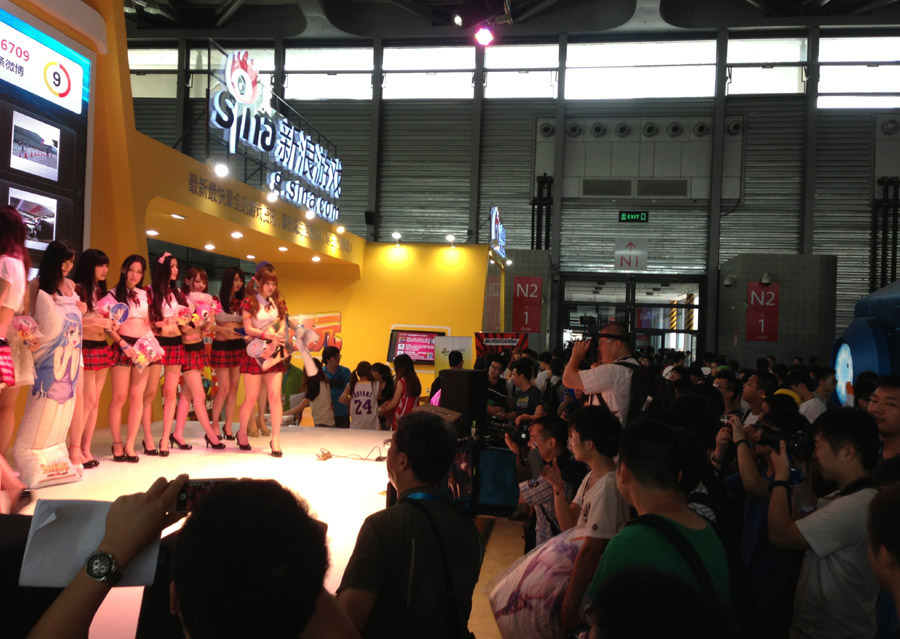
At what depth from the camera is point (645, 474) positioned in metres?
1.72

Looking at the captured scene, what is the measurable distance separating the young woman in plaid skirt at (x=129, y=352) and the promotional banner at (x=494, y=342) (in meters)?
5.55

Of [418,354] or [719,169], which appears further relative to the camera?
[719,169]

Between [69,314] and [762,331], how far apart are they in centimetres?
1296

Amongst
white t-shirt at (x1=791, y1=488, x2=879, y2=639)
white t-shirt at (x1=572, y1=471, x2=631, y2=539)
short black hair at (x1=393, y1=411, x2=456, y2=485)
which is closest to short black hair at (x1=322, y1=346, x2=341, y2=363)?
white t-shirt at (x1=572, y1=471, x2=631, y2=539)

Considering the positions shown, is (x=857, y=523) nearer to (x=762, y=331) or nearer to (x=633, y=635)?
(x=633, y=635)

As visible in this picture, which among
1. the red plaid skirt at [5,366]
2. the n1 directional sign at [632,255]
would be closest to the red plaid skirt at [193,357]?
the red plaid skirt at [5,366]

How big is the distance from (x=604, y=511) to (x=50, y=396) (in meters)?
3.22

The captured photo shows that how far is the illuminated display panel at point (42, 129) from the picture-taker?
4543 millimetres

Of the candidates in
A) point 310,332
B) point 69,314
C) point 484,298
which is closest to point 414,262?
point 484,298

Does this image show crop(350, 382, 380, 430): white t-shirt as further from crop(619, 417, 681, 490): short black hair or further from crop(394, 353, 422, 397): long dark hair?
crop(619, 417, 681, 490): short black hair

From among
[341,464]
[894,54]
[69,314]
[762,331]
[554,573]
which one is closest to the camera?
[554,573]

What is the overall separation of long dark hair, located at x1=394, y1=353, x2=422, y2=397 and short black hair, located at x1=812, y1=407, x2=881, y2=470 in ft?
15.5

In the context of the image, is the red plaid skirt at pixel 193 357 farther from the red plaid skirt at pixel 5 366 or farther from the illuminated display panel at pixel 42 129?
the red plaid skirt at pixel 5 366

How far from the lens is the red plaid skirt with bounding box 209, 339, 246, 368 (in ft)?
18.4
